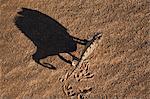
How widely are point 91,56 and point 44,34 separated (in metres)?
1.44

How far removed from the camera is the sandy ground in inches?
442

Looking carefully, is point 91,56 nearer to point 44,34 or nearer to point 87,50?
point 87,50

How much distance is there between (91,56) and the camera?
452 inches

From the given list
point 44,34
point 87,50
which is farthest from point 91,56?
point 44,34

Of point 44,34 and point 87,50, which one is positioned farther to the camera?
point 44,34

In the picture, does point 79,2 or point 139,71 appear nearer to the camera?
point 139,71

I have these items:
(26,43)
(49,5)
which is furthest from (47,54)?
(49,5)

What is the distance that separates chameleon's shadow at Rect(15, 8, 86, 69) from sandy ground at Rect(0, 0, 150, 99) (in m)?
0.10

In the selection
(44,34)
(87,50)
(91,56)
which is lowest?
(91,56)

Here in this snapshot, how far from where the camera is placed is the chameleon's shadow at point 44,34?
11656mm

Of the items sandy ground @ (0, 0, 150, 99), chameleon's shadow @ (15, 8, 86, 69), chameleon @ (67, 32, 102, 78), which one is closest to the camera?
sandy ground @ (0, 0, 150, 99)

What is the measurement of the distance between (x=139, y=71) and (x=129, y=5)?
1.83m

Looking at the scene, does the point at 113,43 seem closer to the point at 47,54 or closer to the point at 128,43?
the point at 128,43

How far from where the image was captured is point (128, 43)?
1145 centimetres
